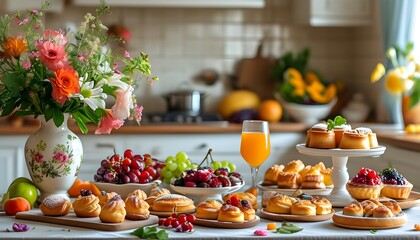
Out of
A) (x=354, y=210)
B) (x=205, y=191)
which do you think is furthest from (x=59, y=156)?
(x=354, y=210)

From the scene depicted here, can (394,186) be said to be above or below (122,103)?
below

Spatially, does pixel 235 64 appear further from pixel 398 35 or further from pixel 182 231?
pixel 182 231

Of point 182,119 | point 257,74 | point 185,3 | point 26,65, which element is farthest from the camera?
point 257,74

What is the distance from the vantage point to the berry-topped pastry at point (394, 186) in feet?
8.44

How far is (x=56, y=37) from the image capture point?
2473mm

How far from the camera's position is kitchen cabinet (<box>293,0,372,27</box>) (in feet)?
16.9

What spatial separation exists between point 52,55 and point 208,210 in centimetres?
67

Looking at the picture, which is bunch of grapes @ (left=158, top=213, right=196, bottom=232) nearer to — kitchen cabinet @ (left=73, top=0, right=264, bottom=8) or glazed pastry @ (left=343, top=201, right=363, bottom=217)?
glazed pastry @ (left=343, top=201, right=363, bottom=217)

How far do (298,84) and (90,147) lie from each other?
1.39 m

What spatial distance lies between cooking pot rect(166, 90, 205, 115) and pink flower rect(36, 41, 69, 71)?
2.78 m

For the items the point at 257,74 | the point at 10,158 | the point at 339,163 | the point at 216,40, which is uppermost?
the point at 216,40

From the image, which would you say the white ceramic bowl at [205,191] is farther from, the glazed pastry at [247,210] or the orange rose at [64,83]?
the orange rose at [64,83]

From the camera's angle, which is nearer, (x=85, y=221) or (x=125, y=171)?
(x=85, y=221)

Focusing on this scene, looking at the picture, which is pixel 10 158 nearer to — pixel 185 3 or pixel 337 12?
pixel 185 3
